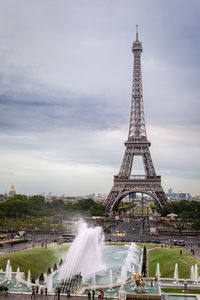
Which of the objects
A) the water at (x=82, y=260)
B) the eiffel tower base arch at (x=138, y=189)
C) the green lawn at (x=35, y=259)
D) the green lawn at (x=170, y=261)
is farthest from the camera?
the eiffel tower base arch at (x=138, y=189)

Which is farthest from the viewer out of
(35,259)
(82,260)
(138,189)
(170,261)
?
(138,189)

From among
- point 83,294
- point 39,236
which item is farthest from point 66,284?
point 39,236

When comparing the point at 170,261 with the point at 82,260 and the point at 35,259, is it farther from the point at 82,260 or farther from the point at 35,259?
the point at 35,259

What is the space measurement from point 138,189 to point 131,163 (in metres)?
10.2

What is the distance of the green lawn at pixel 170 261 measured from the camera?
42.8 m

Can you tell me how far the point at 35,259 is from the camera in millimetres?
49625

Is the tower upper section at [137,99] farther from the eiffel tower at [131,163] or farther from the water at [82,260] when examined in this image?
the water at [82,260]

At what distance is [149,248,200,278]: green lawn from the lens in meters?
42.8

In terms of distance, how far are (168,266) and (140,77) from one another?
3597 inches

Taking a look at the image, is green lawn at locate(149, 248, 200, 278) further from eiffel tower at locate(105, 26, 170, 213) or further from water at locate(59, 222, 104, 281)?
eiffel tower at locate(105, 26, 170, 213)

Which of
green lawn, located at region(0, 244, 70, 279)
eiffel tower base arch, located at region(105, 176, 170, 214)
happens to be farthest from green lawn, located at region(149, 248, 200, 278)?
eiffel tower base arch, located at region(105, 176, 170, 214)

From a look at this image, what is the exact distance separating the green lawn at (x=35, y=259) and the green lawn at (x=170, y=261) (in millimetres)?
13999

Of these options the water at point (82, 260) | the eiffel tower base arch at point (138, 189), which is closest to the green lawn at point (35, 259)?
the water at point (82, 260)

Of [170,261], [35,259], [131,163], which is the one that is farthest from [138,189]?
[35,259]
